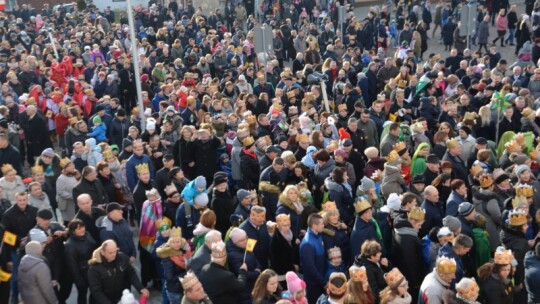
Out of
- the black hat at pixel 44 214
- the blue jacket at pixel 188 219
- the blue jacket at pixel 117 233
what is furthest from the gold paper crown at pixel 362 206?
the black hat at pixel 44 214

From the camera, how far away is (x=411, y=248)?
7824 millimetres

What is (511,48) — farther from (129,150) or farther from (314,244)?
(314,244)

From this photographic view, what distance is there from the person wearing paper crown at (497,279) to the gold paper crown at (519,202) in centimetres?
146

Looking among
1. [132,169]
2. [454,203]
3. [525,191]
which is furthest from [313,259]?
[132,169]

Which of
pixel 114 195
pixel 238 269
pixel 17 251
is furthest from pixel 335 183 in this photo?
pixel 17 251

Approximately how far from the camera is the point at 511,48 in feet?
81.6

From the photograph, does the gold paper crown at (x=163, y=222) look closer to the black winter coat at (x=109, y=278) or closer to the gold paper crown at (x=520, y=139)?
the black winter coat at (x=109, y=278)

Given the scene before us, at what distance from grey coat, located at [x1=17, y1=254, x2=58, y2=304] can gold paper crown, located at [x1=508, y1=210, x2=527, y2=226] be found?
16.7 feet

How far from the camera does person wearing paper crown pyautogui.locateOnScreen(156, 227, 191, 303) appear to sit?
25.1 ft

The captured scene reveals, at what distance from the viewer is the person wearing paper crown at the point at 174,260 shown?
764 centimetres

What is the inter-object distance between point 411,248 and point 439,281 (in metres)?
0.96

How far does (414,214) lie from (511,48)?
1866 centimetres

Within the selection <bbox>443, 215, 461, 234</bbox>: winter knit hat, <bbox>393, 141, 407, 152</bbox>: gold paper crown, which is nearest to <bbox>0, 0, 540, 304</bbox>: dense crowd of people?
<bbox>443, 215, 461, 234</bbox>: winter knit hat

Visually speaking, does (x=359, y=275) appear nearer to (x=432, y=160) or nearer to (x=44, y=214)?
(x=432, y=160)
